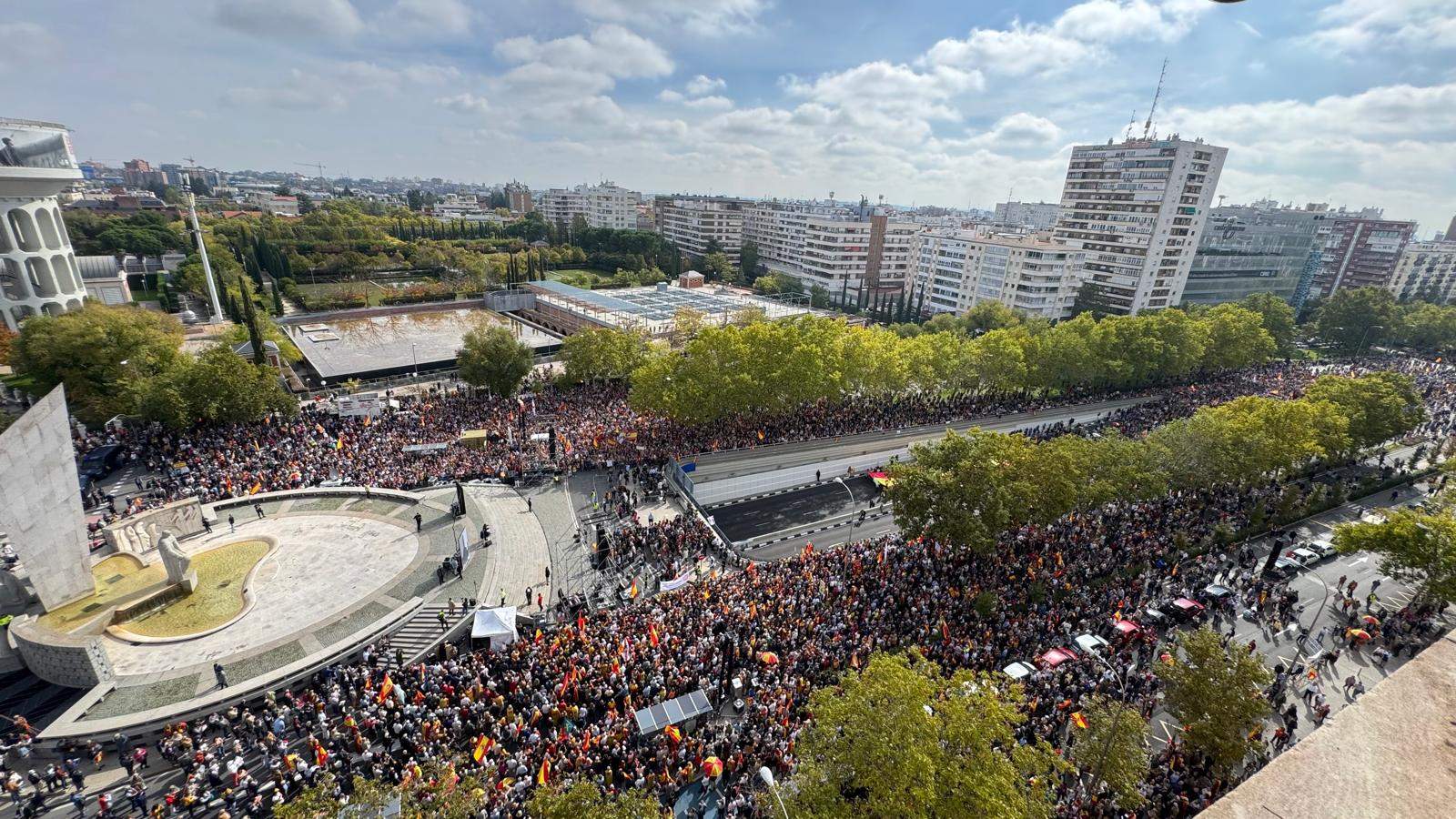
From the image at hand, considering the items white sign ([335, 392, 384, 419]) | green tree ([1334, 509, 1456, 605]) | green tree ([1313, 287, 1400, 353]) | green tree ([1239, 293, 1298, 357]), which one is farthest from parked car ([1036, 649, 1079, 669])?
green tree ([1313, 287, 1400, 353])

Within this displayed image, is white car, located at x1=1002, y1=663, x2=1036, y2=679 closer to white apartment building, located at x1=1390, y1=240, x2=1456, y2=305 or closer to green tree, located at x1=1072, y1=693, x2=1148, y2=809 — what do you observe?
green tree, located at x1=1072, y1=693, x2=1148, y2=809

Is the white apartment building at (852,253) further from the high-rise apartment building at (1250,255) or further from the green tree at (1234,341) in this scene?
the green tree at (1234,341)

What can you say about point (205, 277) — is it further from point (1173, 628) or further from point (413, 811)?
point (1173, 628)

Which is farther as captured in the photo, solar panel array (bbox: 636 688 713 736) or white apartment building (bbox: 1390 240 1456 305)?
white apartment building (bbox: 1390 240 1456 305)

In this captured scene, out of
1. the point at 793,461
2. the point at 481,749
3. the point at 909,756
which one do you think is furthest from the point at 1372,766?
the point at 793,461

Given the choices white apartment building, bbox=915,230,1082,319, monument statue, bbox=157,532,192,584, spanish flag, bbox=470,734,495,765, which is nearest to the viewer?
spanish flag, bbox=470,734,495,765
